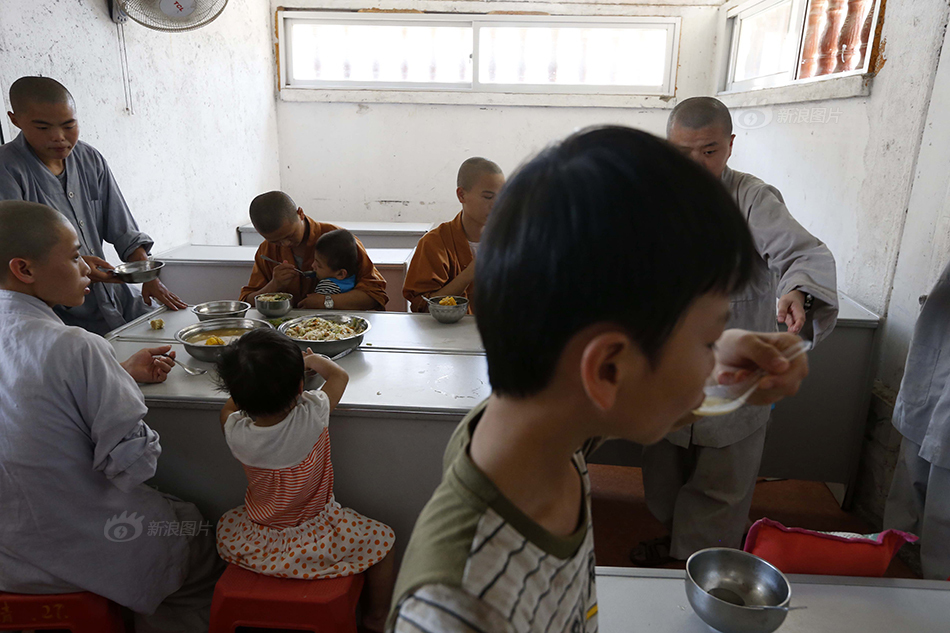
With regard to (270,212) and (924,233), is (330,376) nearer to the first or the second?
(270,212)

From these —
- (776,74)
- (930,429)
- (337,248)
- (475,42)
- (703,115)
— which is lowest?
(930,429)

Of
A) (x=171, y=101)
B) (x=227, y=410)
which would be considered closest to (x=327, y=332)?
(x=227, y=410)

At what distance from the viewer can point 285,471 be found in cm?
145

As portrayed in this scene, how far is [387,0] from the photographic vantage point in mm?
4766

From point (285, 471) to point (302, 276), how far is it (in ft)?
4.13

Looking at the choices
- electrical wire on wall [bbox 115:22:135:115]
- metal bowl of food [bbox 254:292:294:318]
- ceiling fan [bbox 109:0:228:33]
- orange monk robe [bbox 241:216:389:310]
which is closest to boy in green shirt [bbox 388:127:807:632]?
metal bowl of food [bbox 254:292:294:318]

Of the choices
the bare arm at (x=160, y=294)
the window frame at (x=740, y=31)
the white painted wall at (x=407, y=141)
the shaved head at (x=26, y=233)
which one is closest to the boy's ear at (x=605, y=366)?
the shaved head at (x=26, y=233)

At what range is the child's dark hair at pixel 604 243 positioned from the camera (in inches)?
16.8

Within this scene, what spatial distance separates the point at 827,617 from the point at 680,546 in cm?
122

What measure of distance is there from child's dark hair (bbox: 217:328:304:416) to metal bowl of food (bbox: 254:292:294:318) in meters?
0.75

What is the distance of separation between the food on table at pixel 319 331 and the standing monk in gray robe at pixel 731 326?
1136 millimetres

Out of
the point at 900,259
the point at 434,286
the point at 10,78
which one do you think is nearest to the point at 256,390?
the point at 434,286

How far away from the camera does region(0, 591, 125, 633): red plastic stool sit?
4.49 ft

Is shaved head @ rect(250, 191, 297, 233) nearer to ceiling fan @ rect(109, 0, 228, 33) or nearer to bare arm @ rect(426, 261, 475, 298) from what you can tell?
bare arm @ rect(426, 261, 475, 298)
